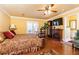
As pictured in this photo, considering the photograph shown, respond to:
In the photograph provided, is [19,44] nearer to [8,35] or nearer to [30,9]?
[8,35]

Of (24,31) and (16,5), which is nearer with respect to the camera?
(16,5)

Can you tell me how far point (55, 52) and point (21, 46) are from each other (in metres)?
0.71

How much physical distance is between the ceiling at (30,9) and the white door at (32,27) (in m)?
0.15

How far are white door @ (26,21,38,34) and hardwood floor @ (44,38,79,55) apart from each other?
1.07ft

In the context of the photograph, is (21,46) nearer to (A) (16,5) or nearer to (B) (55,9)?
(A) (16,5)

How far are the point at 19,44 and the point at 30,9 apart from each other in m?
0.76

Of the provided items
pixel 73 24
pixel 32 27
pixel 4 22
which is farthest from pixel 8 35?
pixel 73 24

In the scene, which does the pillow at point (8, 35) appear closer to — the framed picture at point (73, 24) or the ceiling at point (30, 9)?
the ceiling at point (30, 9)

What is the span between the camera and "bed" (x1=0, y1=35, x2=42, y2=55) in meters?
2.36

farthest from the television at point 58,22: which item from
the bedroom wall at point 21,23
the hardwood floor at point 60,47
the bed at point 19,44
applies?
the bed at point 19,44

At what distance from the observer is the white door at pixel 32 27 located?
2.56 metres

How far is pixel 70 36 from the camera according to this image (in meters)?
2.49

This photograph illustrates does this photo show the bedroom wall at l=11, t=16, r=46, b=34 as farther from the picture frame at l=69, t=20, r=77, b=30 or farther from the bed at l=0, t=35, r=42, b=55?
the picture frame at l=69, t=20, r=77, b=30
